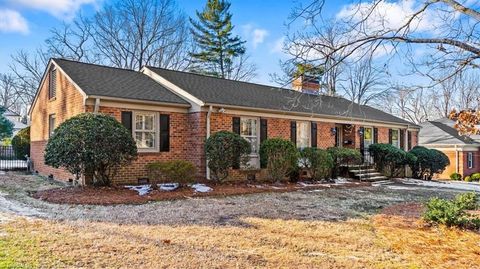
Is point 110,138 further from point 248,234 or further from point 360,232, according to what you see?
point 360,232

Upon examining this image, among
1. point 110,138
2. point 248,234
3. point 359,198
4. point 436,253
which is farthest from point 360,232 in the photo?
point 110,138

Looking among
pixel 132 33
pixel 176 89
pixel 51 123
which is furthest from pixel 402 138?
pixel 132 33

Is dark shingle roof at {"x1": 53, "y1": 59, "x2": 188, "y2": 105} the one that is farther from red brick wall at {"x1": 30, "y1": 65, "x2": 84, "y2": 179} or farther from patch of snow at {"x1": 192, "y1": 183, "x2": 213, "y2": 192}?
patch of snow at {"x1": 192, "y1": 183, "x2": 213, "y2": 192}

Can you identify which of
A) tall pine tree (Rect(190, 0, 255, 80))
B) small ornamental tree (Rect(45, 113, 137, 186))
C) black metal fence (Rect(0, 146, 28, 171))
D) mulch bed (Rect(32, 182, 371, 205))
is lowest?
mulch bed (Rect(32, 182, 371, 205))

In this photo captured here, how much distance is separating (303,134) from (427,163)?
7.92 meters

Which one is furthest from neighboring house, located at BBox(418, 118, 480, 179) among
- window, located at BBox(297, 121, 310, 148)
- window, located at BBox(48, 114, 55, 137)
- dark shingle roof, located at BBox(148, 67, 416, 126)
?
window, located at BBox(48, 114, 55, 137)

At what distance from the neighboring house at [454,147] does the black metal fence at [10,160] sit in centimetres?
2721

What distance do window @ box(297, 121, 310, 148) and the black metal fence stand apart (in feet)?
42.1

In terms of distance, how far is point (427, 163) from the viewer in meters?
19.3

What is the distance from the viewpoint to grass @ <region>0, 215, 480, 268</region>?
4363 mm

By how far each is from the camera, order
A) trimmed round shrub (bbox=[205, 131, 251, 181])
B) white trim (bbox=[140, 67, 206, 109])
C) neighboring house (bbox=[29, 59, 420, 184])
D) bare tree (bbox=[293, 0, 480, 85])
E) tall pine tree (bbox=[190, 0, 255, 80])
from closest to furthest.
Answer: bare tree (bbox=[293, 0, 480, 85])
neighboring house (bbox=[29, 59, 420, 184])
trimmed round shrub (bbox=[205, 131, 251, 181])
white trim (bbox=[140, 67, 206, 109])
tall pine tree (bbox=[190, 0, 255, 80])

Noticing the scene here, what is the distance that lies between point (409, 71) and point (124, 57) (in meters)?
28.3

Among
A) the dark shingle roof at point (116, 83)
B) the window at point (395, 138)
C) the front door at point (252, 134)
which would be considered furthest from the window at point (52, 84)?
the window at point (395, 138)

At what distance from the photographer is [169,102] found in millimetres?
12273
